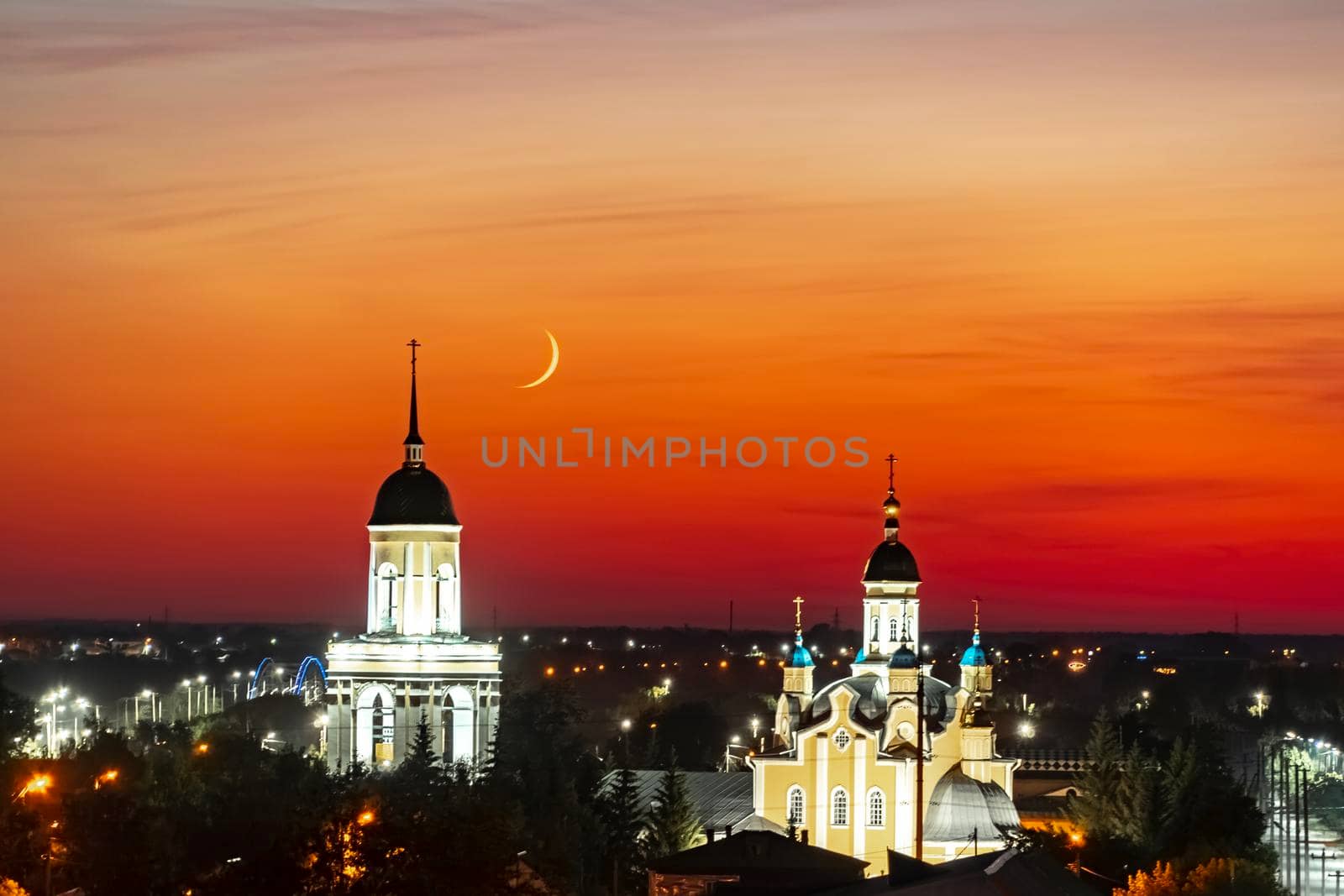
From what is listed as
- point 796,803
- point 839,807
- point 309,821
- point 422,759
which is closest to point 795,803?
point 796,803

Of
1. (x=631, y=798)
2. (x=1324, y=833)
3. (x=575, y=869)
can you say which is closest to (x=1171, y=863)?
(x=575, y=869)

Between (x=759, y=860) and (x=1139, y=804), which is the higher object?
(x=759, y=860)

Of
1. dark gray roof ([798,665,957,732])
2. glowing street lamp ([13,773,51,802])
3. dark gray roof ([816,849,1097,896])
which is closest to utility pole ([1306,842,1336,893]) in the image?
dark gray roof ([798,665,957,732])

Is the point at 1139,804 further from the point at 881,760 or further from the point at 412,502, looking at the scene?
the point at 412,502

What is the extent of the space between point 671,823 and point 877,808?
410 inches

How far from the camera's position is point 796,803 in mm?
102812

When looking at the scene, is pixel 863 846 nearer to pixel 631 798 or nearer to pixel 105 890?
pixel 631 798

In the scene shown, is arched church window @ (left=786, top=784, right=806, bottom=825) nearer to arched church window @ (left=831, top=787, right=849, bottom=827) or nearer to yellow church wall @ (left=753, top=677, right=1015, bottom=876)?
yellow church wall @ (left=753, top=677, right=1015, bottom=876)

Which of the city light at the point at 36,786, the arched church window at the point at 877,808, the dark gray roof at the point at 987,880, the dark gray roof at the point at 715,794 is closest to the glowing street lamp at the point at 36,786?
the city light at the point at 36,786

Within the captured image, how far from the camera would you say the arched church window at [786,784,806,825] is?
102500 mm

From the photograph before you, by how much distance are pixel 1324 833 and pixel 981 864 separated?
6548cm

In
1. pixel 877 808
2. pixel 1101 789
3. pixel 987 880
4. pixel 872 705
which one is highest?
pixel 872 705

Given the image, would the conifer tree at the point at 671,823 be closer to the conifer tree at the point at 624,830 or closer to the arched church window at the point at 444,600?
the conifer tree at the point at 624,830

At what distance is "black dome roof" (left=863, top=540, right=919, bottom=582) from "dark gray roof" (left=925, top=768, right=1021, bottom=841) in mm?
9187
